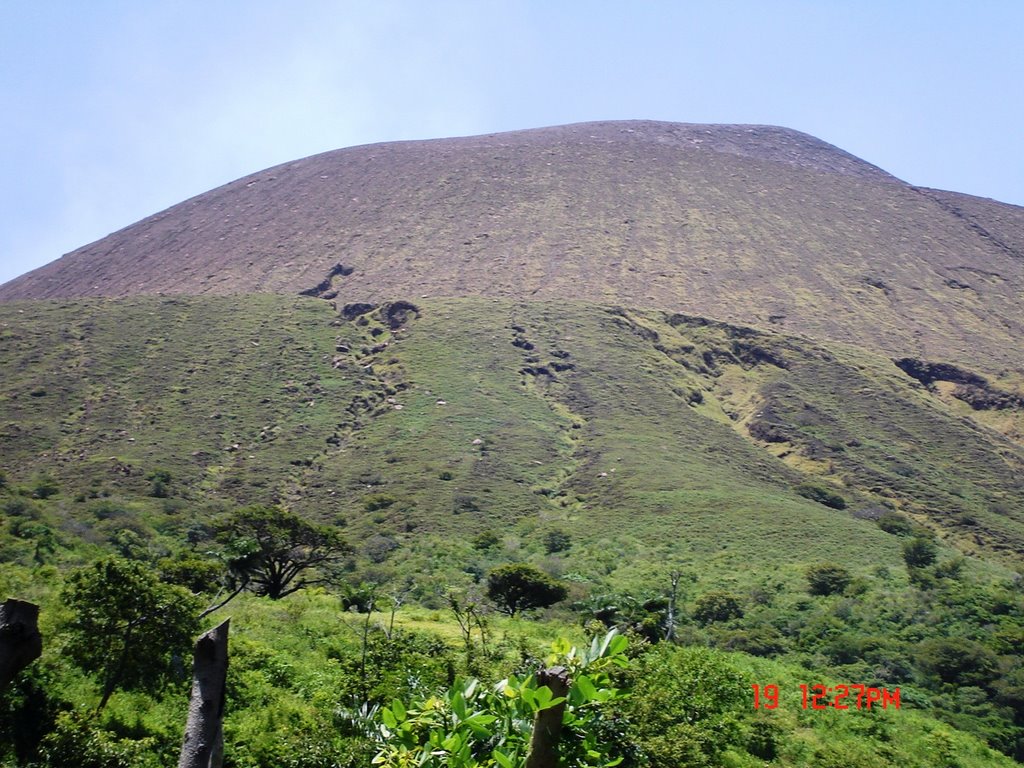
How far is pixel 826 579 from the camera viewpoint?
121ft

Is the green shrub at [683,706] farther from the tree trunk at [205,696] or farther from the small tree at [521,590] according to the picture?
the small tree at [521,590]

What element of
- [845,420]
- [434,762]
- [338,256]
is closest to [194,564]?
[434,762]

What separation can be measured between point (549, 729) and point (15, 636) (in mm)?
2273

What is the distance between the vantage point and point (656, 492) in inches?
1928

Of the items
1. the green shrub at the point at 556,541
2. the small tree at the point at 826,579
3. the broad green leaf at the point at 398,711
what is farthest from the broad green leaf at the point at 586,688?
the green shrub at the point at 556,541

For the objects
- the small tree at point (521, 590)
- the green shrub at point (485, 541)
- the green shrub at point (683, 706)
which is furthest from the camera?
the green shrub at point (485, 541)

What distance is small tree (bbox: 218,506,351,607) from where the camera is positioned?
2816 centimetres

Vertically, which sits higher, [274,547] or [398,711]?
[398,711]

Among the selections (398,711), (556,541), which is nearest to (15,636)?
(398,711)

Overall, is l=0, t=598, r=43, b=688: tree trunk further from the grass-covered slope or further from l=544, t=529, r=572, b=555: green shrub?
l=544, t=529, r=572, b=555: green shrub

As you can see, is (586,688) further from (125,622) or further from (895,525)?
(895,525)

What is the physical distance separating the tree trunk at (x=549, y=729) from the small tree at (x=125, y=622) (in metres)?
9.17

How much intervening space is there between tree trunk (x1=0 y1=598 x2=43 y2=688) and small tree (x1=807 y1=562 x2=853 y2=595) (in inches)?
1410

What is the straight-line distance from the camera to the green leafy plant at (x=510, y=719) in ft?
12.6
